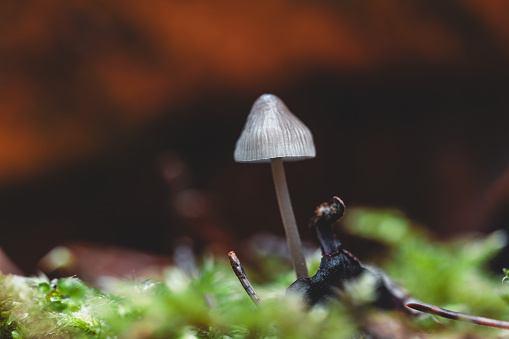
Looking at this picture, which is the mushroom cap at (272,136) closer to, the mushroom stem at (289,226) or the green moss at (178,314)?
the mushroom stem at (289,226)

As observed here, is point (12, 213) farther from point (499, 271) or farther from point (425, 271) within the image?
point (499, 271)

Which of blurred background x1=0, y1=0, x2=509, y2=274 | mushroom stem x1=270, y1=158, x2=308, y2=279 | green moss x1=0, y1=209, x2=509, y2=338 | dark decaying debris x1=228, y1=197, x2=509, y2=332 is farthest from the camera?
blurred background x1=0, y1=0, x2=509, y2=274

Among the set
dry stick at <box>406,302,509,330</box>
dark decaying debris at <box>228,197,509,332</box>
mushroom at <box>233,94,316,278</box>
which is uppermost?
mushroom at <box>233,94,316,278</box>

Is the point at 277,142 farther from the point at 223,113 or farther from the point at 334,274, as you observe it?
the point at 223,113

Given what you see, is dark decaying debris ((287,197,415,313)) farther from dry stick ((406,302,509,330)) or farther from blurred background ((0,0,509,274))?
blurred background ((0,0,509,274))

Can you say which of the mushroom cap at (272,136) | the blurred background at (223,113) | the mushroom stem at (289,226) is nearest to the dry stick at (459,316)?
the mushroom stem at (289,226)

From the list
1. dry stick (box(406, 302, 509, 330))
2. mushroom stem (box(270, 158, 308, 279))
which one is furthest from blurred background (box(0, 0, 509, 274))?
dry stick (box(406, 302, 509, 330))
